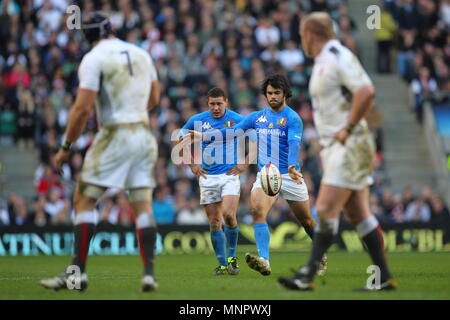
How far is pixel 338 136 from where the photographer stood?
953cm

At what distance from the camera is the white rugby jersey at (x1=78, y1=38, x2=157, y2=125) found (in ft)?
32.2

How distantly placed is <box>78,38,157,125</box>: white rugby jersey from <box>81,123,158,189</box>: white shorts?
0.42 ft

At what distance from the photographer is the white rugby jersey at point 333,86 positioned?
31.3ft

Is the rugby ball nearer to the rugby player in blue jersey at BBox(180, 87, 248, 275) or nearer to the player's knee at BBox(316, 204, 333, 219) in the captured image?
the rugby player in blue jersey at BBox(180, 87, 248, 275)

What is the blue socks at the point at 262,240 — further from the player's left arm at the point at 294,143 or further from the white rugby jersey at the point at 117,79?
the white rugby jersey at the point at 117,79

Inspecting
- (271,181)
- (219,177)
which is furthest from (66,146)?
(219,177)

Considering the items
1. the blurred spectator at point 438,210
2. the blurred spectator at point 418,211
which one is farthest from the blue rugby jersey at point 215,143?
the blurred spectator at point 438,210

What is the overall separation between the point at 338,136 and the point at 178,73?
16621 millimetres

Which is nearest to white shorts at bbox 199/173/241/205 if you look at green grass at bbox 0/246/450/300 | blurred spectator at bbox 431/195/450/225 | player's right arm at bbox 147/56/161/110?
green grass at bbox 0/246/450/300

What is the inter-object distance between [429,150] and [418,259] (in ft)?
33.6

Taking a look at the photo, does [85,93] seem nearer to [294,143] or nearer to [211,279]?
[211,279]

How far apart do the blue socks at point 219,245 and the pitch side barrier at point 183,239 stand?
778 centimetres

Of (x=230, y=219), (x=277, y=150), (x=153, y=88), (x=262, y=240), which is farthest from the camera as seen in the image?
(x=230, y=219)
